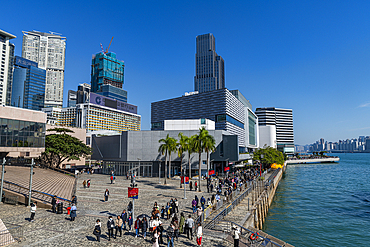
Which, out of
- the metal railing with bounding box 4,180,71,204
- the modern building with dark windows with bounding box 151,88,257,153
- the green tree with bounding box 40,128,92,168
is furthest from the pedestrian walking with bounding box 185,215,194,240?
the modern building with dark windows with bounding box 151,88,257,153

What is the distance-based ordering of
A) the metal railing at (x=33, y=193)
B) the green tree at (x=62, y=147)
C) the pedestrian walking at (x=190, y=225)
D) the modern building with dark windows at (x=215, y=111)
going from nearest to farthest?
the pedestrian walking at (x=190, y=225)
the metal railing at (x=33, y=193)
the green tree at (x=62, y=147)
the modern building with dark windows at (x=215, y=111)

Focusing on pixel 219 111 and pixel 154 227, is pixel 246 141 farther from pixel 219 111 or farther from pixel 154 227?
pixel 154 227

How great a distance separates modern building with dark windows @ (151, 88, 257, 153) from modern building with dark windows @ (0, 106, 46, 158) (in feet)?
215

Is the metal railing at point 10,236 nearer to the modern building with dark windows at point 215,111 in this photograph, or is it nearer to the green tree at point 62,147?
the green tree at point 62,147

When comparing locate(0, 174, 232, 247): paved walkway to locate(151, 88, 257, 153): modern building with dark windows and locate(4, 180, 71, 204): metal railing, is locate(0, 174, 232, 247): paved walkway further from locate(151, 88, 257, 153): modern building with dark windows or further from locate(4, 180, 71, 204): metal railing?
locate(151, 88, 257, 153): modern building with dark windows

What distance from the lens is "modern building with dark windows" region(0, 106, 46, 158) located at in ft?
148

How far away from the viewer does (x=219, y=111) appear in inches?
4788

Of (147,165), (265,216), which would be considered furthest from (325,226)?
(147,165)

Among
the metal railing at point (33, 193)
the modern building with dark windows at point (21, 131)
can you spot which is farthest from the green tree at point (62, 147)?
the metal railing at point (33, 193)

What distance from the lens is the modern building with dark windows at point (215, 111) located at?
113963mm

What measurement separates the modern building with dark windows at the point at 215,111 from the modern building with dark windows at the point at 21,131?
2579 inches

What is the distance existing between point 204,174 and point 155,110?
118 m

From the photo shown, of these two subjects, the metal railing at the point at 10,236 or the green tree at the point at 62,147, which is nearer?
the metal railing at the point at 10,236

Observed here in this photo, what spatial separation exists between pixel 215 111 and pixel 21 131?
300 ft
